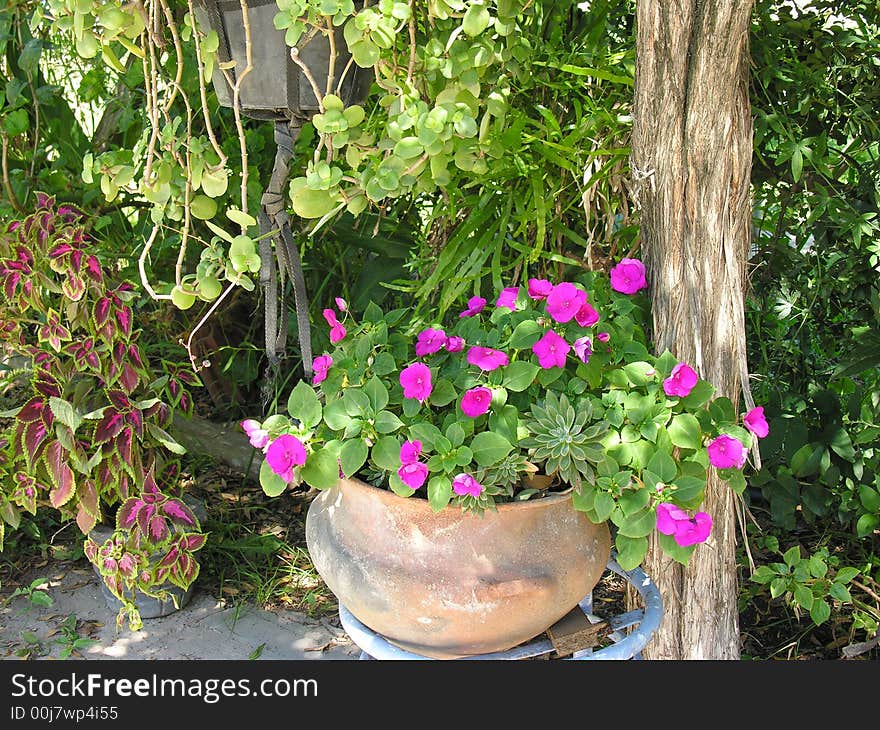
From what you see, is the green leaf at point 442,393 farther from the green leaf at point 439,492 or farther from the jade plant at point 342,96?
the jade plant at point 342,96

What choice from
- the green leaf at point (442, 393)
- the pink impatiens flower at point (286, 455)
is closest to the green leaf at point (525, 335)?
the green leaf at point (442, 393)

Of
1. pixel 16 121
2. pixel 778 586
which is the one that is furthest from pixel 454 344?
pixel 16 121

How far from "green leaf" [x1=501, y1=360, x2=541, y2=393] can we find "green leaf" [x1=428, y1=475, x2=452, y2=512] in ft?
0.55

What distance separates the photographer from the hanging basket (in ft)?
4.20

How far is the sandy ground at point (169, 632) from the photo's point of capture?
7.41 feet

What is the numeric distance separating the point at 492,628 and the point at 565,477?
0.22 m

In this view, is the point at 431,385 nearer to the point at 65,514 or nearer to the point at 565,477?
the point at 565,477

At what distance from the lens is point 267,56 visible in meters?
1.29

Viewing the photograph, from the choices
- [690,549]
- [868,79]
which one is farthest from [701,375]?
[868,79]

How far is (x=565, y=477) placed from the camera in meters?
1.23

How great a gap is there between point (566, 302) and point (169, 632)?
1.51 meters

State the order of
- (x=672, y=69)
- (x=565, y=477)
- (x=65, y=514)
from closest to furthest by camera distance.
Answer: (x=565, y=477)
(x=672, y=69)
(x=65, y=514)

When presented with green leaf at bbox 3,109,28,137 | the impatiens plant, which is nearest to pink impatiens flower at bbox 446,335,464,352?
the impatiens plant

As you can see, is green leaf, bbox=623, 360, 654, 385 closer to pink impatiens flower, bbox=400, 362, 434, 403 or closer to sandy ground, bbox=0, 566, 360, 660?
pink impatiens flower, bbox=400, 362, 434, 403
